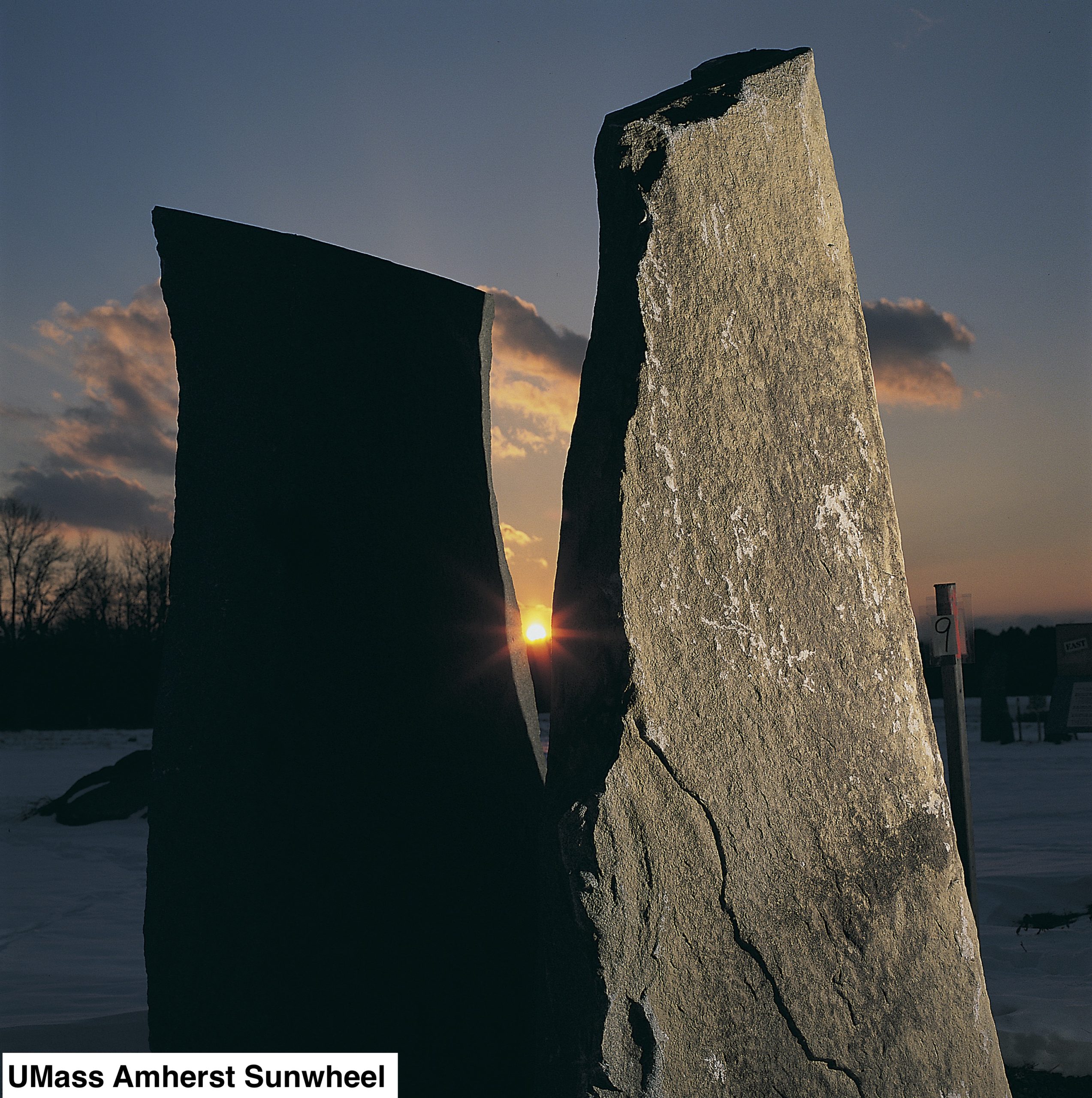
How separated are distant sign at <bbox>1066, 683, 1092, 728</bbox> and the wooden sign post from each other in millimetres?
1723

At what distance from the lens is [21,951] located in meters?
4.33

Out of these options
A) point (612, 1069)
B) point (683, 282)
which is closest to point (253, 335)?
point (683, 282)

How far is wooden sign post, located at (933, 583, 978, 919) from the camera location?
3668 mm

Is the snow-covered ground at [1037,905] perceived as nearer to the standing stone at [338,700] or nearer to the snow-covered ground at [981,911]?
the snow-covered ground at [981,911]

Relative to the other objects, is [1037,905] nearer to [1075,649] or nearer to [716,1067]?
[1075,649]

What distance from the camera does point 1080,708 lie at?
5387 mm

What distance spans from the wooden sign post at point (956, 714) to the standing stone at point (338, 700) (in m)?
1.97

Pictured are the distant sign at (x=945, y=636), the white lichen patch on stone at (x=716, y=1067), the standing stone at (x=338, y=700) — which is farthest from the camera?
the distant sign at (x=945, y=636)

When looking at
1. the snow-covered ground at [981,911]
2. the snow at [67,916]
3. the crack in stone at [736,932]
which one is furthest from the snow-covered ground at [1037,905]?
the snow at [67,916]

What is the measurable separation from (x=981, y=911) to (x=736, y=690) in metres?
3.50

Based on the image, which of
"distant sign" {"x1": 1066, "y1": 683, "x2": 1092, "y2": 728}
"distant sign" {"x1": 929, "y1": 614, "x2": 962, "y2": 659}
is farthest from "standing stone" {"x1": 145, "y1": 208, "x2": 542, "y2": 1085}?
"distant sign" {"x1": 1066, "y1": 683, "x2": 1092, "y2": 728}

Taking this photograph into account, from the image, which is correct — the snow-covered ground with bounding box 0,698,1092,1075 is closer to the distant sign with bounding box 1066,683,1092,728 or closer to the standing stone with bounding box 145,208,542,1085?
the distant sign with bounding box 1066,683,1092,728

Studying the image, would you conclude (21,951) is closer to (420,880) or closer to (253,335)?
(420,880)

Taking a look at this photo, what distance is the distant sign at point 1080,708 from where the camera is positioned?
5.31 meters
